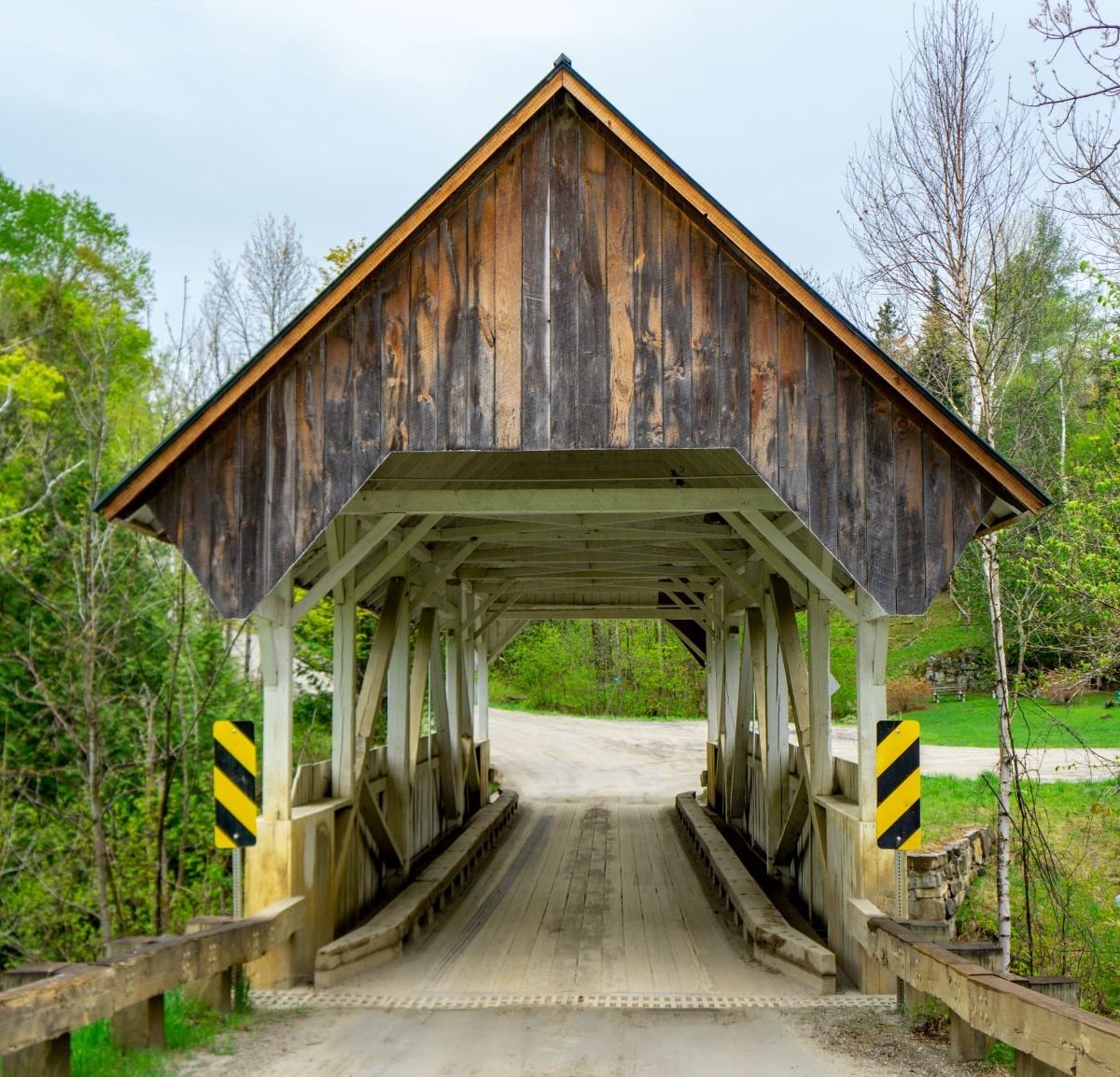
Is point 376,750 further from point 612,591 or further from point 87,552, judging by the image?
point 612,591

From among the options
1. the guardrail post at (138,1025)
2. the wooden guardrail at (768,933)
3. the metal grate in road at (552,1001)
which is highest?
the guardrail post at (138,1025)

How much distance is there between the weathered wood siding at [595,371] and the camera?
23.6 feet

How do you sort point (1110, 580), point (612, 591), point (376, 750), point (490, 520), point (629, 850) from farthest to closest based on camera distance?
1. point (612, 591)
2. point (629, 850)
3. point (490, 520)
4. point (376, 750)
5. point (1110, 580)

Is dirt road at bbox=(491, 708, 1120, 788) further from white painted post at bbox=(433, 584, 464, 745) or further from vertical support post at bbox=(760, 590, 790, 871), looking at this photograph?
white painted post at bbox=(433, 584, 464, 745)

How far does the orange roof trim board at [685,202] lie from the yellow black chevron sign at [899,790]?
1.52 m

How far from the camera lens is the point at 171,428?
45.6 feet

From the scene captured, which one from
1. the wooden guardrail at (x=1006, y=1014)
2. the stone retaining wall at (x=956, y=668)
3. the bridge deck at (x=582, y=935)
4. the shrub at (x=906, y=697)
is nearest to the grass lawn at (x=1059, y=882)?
the bridge deck at (x=582, y=935)

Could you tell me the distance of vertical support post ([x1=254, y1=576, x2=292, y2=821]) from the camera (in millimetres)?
7988

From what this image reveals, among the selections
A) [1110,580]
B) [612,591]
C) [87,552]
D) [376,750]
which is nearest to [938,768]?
[612,591]

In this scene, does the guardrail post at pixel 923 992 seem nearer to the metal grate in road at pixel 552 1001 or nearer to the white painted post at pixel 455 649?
the metal grate in road at pixel 552 1001

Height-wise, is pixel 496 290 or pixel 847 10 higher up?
pixel 847 10

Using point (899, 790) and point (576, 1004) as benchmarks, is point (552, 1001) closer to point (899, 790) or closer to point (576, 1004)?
point (576, 1004)

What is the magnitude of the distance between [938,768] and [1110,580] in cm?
1007

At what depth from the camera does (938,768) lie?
66.5 ft
